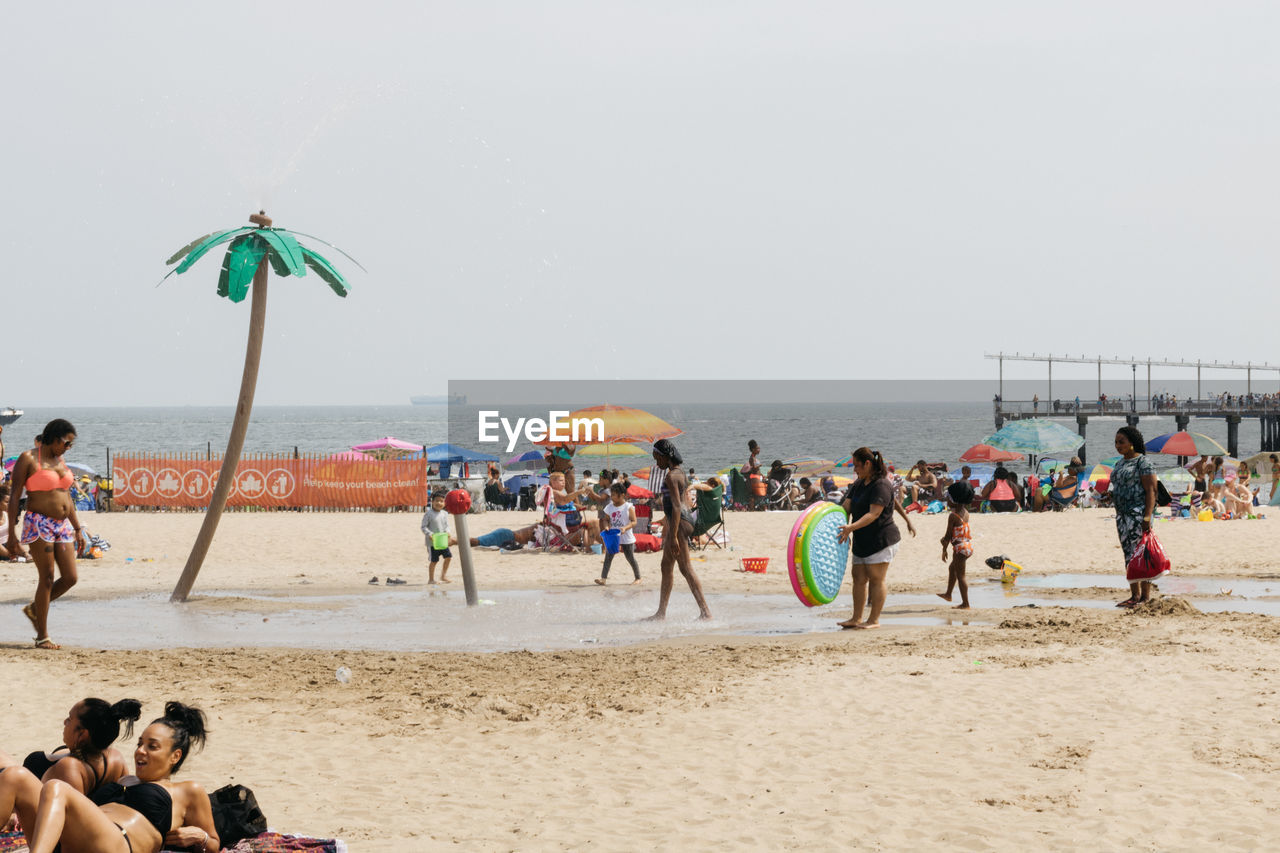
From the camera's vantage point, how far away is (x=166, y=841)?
13.8ft

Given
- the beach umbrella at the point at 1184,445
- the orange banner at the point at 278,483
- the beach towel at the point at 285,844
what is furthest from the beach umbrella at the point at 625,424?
the beach towel at the point at 285,844

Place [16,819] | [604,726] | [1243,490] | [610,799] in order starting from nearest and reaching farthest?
1. [16,819]
2. [610,799]
3. [604,726]
4. [1243,490]

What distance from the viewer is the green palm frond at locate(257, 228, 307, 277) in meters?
11.6

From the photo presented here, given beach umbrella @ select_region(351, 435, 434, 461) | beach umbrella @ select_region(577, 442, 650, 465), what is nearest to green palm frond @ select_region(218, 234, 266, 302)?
beach umbrella @ select_region(577, 442, 650, 465)

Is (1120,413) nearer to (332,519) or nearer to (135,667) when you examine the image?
(332,519)

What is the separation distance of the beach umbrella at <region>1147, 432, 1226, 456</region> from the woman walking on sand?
23234 millimetres

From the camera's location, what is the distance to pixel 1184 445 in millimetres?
31188

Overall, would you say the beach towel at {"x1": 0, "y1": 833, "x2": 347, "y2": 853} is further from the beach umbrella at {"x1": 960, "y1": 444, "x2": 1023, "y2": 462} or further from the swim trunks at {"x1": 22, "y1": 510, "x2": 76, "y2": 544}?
the beach umbrella at {"x1": 960, "y1": 444, "x2": 1023, "y2": 462}

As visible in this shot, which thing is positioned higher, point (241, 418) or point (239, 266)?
point (239, 266)

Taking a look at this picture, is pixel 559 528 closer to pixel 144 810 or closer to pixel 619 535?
pixel 619 535

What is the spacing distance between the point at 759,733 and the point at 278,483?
21864mm

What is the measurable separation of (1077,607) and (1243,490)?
12656 mm

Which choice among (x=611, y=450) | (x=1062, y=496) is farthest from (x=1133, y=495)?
(x=611, y=450)

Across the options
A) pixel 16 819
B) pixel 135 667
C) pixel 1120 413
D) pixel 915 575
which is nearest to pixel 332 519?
pixel 915 575
